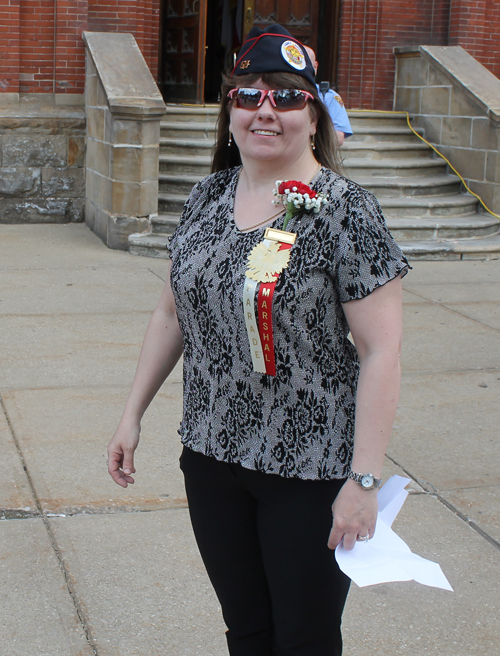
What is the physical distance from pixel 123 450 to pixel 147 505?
1438 millimetres

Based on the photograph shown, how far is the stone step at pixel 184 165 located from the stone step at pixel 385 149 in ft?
5.70

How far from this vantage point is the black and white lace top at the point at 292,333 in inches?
74.4

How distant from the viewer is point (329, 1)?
41.5ft

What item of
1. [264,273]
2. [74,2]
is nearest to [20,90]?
[74,2]

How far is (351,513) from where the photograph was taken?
1.88 m

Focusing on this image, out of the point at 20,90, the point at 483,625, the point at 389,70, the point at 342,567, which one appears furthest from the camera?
the point at 389,70

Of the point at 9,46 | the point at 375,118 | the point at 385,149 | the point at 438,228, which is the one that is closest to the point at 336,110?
the point at 438,228

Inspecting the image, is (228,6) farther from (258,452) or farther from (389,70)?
(258,452)

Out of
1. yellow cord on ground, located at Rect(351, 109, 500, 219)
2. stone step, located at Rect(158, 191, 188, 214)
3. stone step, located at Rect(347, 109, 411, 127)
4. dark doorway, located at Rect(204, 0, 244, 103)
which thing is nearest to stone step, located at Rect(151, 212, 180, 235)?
stone step, located at Rect(158, 191, 188, 214)

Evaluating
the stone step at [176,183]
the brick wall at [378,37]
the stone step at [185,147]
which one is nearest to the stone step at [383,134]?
the brick wall at [378,37]

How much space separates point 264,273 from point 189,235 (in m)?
0.33

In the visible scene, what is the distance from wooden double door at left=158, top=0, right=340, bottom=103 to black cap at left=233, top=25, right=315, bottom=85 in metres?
10.5

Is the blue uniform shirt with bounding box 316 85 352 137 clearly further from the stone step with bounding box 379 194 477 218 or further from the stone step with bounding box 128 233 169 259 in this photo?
the stone step with bounding box 128 233 169 259

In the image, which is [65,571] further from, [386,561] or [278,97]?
[278,97]
